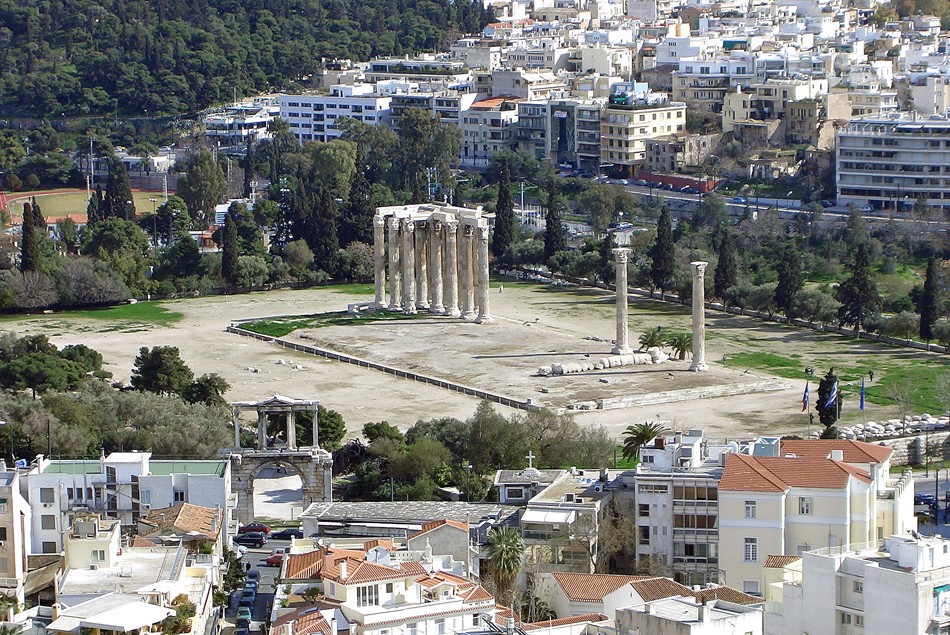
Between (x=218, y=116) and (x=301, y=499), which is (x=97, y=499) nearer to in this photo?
(x=301, y=499)

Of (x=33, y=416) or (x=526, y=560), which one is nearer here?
(x=526, y=560)

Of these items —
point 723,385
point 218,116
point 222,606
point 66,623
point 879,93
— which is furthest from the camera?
point 218,116

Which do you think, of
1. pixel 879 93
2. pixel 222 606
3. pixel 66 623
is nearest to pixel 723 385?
pixel 222 606

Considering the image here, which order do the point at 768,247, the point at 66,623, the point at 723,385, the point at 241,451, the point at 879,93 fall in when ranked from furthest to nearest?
the point at 879,93 < the point at 768,247 < the point at 723,385 < the point at 241,451 < the point at 66,623

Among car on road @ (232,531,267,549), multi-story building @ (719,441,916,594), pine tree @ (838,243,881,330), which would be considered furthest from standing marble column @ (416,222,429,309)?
multi-story building @ (719,441,916,594)

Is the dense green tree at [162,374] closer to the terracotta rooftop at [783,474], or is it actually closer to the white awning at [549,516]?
the white awning at [549,516]

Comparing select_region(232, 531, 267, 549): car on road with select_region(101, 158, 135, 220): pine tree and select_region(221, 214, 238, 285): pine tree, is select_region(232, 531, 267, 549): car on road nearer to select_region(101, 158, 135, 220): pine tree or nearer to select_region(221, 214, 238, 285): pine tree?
select_region(221, 214, 238, 285): pine tree

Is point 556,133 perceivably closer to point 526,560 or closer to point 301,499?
point 301,499

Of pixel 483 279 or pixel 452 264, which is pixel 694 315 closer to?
pixel 483 279
